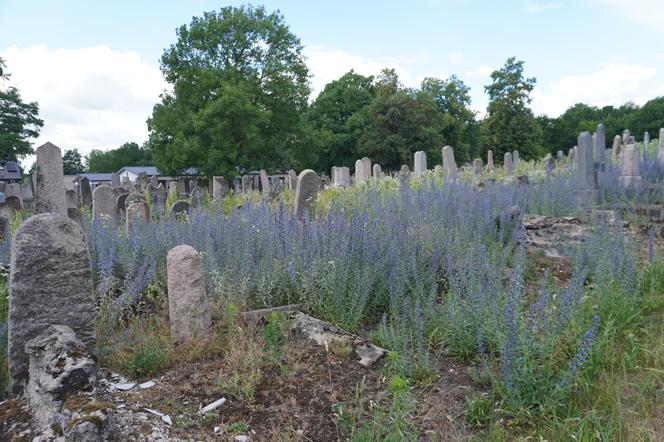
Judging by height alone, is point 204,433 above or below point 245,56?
below

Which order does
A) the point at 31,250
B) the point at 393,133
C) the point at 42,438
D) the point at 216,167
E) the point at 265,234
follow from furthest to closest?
the point at 393,133, the point at 216,167, the point at 265,234, the point at 31,250, the point at 42,438

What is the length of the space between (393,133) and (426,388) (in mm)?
38369

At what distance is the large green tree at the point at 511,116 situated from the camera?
44312 mm

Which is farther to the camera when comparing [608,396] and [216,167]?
[216,167]

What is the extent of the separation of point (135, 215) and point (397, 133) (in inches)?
1385

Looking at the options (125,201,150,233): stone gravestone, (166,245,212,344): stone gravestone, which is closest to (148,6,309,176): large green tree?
(125,201,150,233): stone gravestone

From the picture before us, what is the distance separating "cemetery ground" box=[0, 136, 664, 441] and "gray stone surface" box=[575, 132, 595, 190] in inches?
168

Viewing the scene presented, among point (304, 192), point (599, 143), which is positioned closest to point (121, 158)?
point (599, 143)

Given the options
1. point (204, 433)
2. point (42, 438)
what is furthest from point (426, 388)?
point (42, 438)

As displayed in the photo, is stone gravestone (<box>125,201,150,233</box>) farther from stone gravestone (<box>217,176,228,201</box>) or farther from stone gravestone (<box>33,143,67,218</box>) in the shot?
stone gravestone (<box>217,176,228,201</box>)

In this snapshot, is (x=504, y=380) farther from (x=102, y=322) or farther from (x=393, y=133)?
(x=393, y=133)

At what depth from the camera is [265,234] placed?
5.27 metres

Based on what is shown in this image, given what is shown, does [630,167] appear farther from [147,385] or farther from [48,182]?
[48,182]

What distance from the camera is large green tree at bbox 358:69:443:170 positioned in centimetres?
3944
